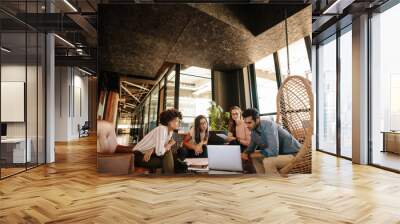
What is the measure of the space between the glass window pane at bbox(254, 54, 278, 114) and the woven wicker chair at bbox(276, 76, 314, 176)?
0.11 m

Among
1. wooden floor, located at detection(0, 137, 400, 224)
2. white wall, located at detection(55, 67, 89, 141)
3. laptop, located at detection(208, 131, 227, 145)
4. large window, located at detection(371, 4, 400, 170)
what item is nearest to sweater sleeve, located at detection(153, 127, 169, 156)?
wooden floor, located at detection(0, 137, 400, 224)

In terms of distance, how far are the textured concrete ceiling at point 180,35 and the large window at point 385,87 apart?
92.0 inches

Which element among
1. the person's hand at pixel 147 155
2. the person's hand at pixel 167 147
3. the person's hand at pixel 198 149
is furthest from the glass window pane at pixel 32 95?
the person's hand at pixel 198 149

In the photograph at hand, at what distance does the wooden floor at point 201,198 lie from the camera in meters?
3.41

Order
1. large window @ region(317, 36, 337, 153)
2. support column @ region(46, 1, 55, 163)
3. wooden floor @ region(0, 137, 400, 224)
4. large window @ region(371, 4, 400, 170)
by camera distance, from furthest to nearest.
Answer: large window @ region(317, 36, 337, 153) → support column @ region(46, 1, 55, 163) → large window @ region(371, 4, 400, 170) → wooden floor @ region(0, 137, 400, 224)

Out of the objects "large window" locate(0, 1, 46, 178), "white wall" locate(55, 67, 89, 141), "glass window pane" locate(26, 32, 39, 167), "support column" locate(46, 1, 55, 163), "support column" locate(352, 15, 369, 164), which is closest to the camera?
"large window" locate(0, 1, 46, 178)

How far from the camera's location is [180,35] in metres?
5.46

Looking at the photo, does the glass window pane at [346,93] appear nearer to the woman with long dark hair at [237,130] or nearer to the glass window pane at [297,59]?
the glass window pane at [297,59]

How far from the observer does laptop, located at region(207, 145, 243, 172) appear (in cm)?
560

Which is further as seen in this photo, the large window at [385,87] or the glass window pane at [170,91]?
the large window at [385,87]

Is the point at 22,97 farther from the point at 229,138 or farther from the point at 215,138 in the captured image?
the point at 229,138

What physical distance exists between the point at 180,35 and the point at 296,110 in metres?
2.23

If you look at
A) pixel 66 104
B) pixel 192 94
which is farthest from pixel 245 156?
pixel 66 104

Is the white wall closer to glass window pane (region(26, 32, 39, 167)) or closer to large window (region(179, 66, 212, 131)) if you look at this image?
glass window pane (region(26, 32, 39, 167))
